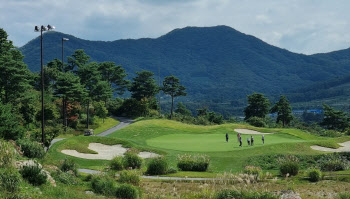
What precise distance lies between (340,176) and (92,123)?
48.0m

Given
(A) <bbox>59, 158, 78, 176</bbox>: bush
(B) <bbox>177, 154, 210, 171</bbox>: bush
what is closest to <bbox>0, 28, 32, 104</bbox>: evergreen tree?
(A) <bbox>59, 158, 78, 176</bbox>: bush

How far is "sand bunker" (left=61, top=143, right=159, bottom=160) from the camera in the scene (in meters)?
30.3

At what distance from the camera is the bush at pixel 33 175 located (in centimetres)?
1356

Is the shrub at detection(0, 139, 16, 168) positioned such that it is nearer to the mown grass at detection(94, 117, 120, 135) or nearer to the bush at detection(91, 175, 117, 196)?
the bush at detection(91, 175, 117, 196)

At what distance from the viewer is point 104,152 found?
1288 inches

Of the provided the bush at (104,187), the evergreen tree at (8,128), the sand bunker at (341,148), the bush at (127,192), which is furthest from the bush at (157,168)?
the sand bunker at (341,148)

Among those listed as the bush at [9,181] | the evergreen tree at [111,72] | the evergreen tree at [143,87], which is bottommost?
the bush at [9,181]

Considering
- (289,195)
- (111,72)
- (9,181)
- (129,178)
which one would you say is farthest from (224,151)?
(111,72)

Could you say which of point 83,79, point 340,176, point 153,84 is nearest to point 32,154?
point 340,176

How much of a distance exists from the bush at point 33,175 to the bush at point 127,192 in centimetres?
307

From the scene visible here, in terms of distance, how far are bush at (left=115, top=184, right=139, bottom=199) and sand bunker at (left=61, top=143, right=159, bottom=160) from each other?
46.8 ft

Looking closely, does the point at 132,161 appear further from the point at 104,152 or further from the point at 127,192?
the point at 127,192

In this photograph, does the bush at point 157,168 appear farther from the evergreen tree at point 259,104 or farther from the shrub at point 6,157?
the evergreen tree at point 259,104

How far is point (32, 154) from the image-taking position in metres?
22.5
